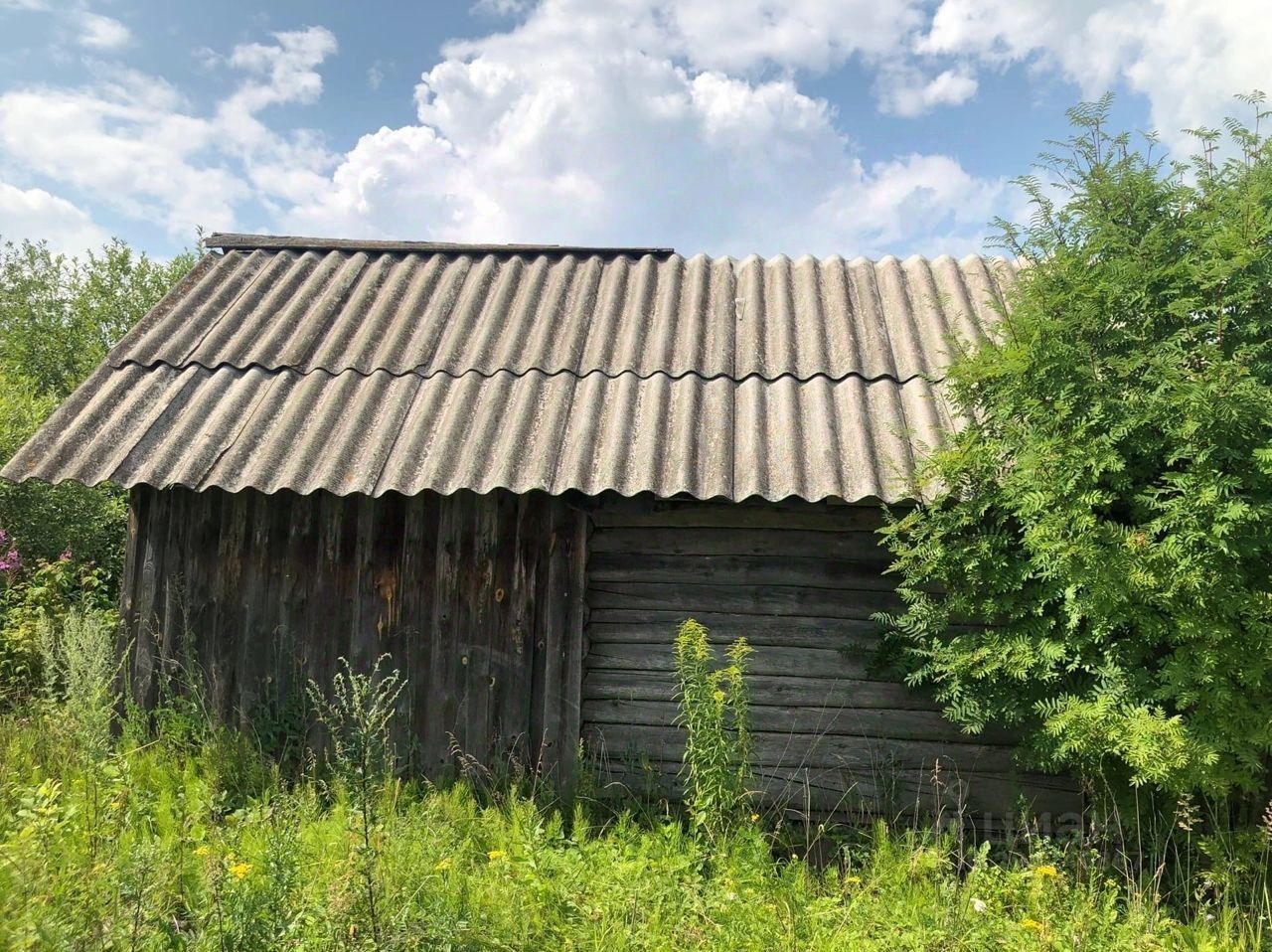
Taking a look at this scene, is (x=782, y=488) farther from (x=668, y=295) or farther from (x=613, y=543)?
(x=668, y=295)

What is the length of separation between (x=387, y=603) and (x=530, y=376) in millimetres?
1914

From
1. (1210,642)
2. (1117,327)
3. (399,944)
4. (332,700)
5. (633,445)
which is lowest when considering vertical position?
(399,944)

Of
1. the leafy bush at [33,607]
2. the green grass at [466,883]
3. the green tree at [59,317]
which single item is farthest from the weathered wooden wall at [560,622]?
the green tree at [59,317]

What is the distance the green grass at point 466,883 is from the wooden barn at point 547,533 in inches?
21.3

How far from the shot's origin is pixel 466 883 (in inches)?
145

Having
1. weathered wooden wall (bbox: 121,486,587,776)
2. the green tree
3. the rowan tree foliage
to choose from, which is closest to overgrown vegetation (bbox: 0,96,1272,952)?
the rowan tree foliage

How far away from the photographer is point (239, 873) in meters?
3.39

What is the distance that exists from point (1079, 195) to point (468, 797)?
4.98 meters

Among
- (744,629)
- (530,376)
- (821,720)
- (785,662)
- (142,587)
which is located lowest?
(821,720)

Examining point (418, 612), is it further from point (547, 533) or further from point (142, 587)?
point (142, 587)

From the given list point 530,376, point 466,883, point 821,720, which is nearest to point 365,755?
point 466,883

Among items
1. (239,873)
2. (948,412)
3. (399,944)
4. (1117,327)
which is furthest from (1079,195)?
(239,873)

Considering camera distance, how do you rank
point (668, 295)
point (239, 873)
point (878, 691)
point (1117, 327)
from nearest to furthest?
1. point (239, 873)
2. point (1117, 327)
3. point (878, 691)
4. point (668, 295)

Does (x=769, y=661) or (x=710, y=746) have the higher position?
(x=769, y=661)
